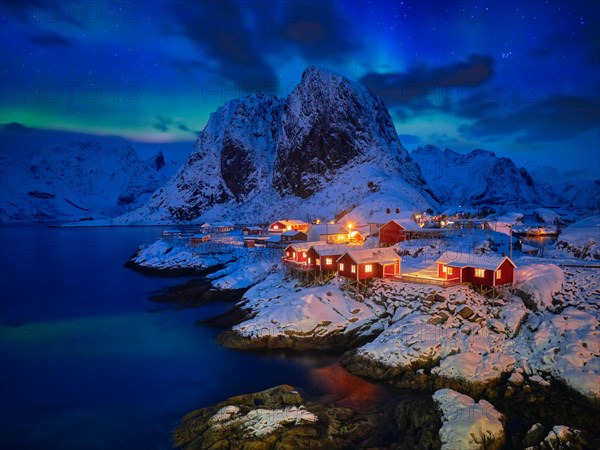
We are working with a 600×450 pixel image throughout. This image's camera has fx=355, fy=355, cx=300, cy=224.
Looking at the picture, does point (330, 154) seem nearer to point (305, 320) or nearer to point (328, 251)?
point (328, 251)

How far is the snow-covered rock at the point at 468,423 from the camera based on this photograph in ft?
56.0

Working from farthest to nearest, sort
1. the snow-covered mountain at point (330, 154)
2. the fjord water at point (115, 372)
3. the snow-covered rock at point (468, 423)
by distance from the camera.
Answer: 1. the snow-covered mountain at point (330, 154)
2. the fjord water at point (115, 372)
3. the snow-covered rock at point (468, 423)

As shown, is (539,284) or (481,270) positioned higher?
(481,270)

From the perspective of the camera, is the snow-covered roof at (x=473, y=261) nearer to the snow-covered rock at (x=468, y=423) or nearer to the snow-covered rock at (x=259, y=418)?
the snow-covered rock at (x=468, y=423)

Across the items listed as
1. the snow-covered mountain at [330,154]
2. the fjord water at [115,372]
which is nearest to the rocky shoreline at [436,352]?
the fjord water at [115,372]

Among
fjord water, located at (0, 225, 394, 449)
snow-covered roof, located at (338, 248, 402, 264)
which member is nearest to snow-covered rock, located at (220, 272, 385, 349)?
fjord water, located at (0, 225, 394, 449)

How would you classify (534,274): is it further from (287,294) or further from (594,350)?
(287,294)

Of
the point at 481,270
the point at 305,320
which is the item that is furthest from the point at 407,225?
the point at 305,320

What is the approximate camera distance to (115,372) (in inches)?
1104

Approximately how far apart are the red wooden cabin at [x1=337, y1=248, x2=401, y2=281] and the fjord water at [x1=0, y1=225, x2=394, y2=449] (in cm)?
1153

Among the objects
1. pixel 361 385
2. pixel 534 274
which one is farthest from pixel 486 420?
pixel 534 274

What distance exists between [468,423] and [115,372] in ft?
82.8

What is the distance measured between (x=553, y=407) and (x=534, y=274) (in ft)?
50.0

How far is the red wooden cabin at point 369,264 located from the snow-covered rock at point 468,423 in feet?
57.3
